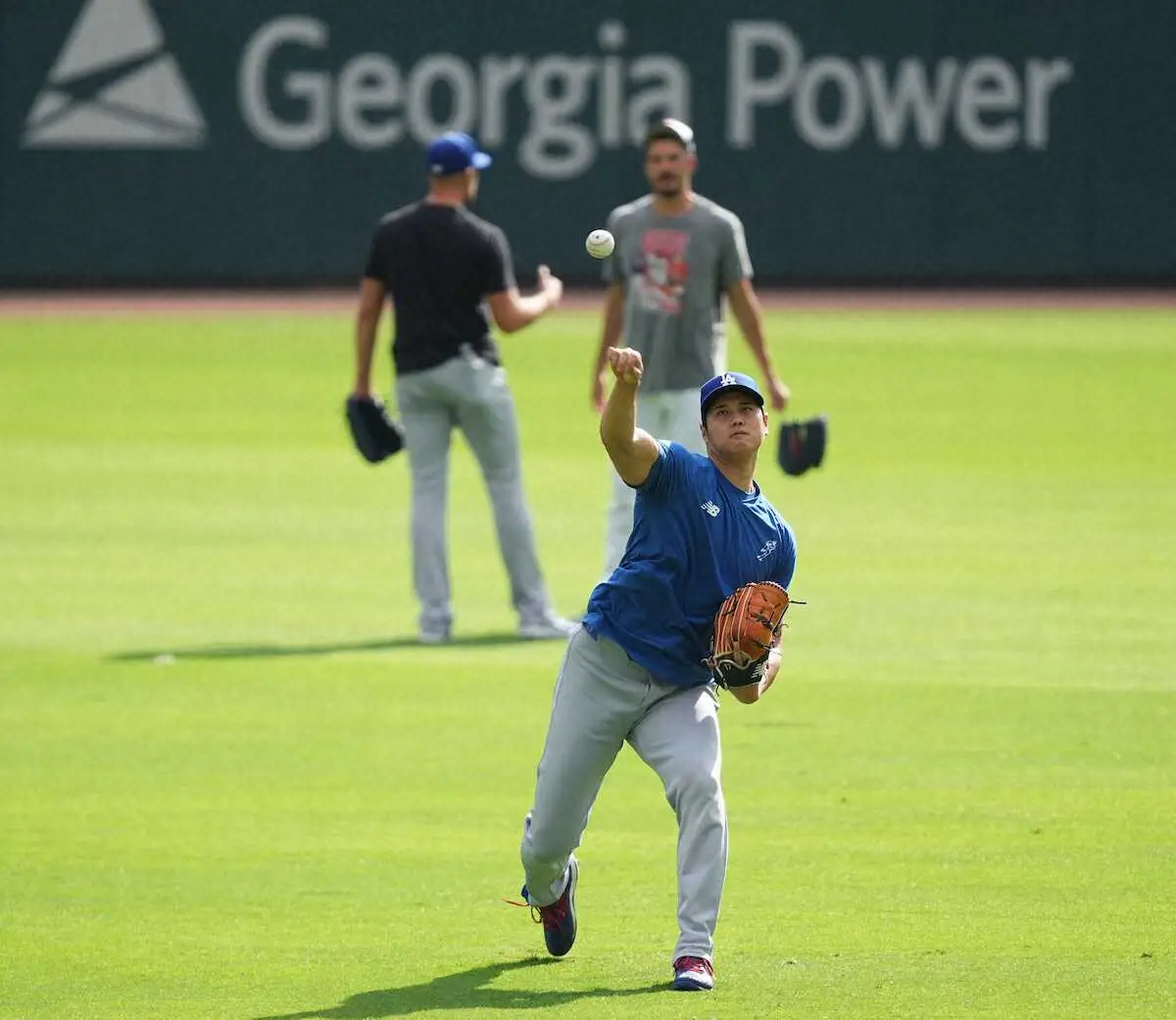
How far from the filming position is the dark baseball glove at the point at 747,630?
627 cm

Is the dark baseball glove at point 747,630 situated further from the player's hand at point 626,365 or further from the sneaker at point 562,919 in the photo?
the sneaker at point 562,919

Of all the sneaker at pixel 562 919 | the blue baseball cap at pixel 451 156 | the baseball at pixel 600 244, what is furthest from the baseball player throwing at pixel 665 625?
the blue baseball cap at pixel 451 156

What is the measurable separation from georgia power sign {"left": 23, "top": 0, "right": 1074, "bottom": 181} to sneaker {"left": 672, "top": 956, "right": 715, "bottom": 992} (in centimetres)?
2483

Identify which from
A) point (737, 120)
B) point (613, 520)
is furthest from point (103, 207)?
point (613, 520)

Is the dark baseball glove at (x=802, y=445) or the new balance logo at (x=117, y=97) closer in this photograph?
the dark baseball glove at (x=802, y=445)

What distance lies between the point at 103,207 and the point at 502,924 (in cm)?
2461

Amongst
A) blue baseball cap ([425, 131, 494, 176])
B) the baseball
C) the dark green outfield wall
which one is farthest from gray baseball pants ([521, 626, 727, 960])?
the dark green outfield wall

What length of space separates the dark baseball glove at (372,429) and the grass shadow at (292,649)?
1076 millimetres

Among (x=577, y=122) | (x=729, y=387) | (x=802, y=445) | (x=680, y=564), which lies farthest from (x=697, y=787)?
(x=577, y=122)

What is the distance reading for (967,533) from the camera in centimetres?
1498

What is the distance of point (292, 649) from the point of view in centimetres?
1173

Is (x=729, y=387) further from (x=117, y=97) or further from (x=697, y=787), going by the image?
(x=117, y=97)

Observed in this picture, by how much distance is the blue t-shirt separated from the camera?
6.52m

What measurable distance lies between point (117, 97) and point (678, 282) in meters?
20.0
